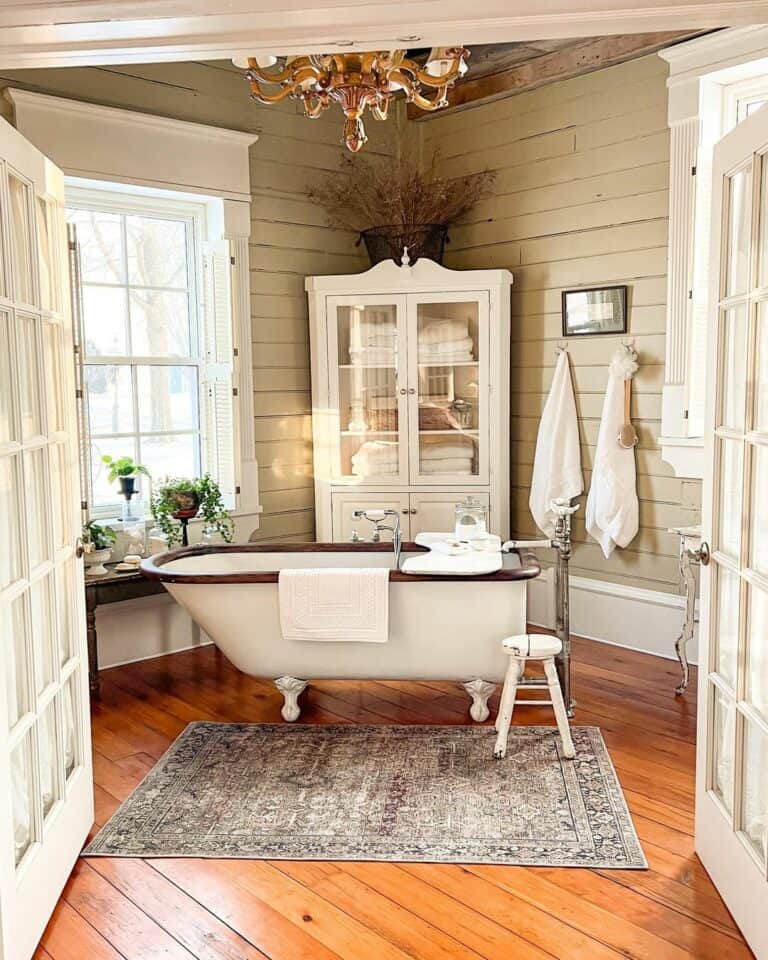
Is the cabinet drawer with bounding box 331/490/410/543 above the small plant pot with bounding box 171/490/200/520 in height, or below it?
below

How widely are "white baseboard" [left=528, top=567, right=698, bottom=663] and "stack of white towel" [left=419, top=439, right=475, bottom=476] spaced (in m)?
0.75

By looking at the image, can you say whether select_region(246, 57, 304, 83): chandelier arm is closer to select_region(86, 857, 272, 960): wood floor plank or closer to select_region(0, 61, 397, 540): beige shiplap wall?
select_region(0, 61, 397, 540): beige shiplap wall

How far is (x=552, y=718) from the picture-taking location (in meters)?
3.82

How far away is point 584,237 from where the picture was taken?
4789 millimetres

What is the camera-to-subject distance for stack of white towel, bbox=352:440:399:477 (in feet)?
16.8

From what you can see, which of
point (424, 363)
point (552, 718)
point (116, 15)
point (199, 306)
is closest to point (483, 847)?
point (552, 718)

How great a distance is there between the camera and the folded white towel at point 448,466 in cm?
509

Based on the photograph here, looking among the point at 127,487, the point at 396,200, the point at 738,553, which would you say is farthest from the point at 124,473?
the point at 738,553

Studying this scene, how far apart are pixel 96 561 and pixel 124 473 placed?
483 millimetres

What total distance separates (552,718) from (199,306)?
110 inches

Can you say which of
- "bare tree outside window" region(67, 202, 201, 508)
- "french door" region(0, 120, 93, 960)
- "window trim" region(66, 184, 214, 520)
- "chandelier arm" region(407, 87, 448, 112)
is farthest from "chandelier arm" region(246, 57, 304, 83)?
"bare tree outside window" region(67, 202, 201, 508)

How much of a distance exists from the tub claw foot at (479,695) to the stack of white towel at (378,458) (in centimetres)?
161

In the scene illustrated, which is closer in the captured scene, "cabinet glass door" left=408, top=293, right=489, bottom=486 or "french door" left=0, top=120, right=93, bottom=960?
"french door" left=0, top=120, right=93, bottom=960

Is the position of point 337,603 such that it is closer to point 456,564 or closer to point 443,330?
point 456,564
